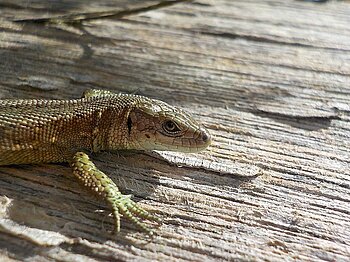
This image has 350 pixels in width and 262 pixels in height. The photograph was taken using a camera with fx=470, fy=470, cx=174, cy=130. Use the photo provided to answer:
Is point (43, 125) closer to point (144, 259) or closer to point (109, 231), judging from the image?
point (109, 231)

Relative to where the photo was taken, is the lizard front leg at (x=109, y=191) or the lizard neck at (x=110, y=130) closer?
the lizard front leg at (x=109, y=191)

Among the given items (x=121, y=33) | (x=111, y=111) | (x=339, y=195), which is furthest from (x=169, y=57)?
(x=339, y=195)

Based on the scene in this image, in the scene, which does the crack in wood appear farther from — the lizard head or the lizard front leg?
the lizard front leg

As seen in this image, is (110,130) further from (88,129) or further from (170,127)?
(170,127)

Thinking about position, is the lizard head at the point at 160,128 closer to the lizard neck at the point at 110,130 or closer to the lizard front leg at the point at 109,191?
the lizard neck at the point at 110,130

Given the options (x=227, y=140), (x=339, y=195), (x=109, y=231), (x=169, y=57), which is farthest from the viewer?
(x=169, y=57)

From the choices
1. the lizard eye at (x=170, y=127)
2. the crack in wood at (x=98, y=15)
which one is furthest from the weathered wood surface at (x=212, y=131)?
the lizard eye at (x=170, y=127)

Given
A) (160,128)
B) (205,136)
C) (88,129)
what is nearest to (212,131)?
(205,136)
